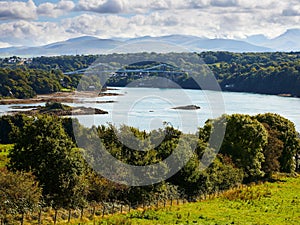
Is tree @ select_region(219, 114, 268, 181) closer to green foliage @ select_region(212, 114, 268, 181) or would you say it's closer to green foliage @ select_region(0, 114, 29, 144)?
green foliage @ select_region(212, 114, 268, 181)

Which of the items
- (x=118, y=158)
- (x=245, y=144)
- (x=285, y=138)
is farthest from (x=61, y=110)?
(x=118, y=158)

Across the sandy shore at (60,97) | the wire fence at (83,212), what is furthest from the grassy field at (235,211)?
the sandy shore at (60,97)

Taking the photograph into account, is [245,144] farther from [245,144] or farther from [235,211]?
[235,211]

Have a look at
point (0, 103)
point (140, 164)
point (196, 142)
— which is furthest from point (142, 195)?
point (0, 103)

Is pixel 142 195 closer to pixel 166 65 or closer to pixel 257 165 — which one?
pixel 257 165

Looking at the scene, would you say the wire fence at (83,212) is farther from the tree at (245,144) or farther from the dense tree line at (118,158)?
the tree at (245,144)

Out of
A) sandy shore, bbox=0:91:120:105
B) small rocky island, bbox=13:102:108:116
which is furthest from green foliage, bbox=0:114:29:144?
sandy shore, bbox=0:91:120:105
